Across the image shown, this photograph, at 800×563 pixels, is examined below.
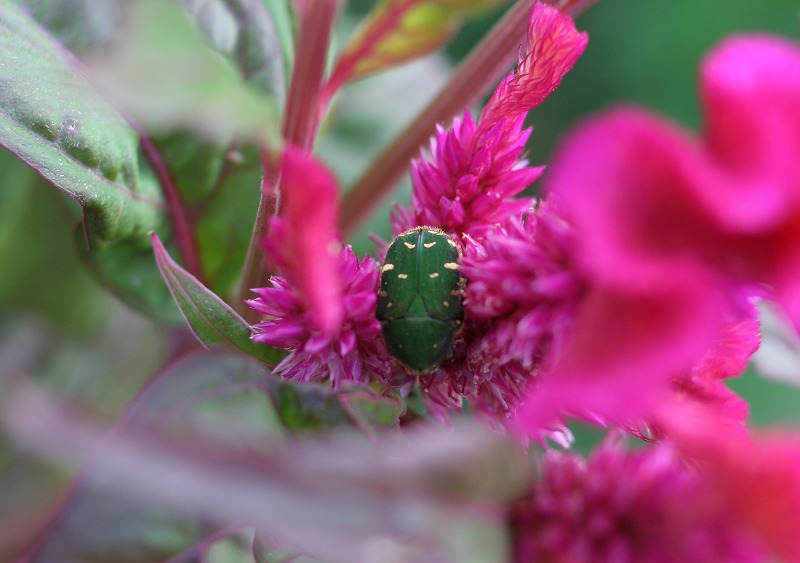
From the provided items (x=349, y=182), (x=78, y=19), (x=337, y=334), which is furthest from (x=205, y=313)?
(x=349, y=182)

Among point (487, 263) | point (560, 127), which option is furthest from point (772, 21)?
point (487, 263)

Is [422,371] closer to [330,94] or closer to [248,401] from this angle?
[248,401]

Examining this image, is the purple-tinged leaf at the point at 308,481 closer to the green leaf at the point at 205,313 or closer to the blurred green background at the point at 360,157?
the green leaf at the point at 205,313

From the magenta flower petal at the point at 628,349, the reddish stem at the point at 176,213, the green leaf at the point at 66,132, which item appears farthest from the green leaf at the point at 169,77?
the reddish stem at the point at 176,213

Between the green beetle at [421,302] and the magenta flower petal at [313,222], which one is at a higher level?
the magenta flower petal at [313,222]

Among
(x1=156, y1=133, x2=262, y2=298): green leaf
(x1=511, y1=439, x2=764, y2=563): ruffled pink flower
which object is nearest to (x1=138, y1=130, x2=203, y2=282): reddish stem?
(x1=156, y1=133, x2=262, y2=298): green leaf

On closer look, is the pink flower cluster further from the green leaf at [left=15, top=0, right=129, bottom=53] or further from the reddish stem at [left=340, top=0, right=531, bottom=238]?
the green leaf at [left=15, top=0, right=129, bottom=53]

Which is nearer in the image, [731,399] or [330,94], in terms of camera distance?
[731,399]
